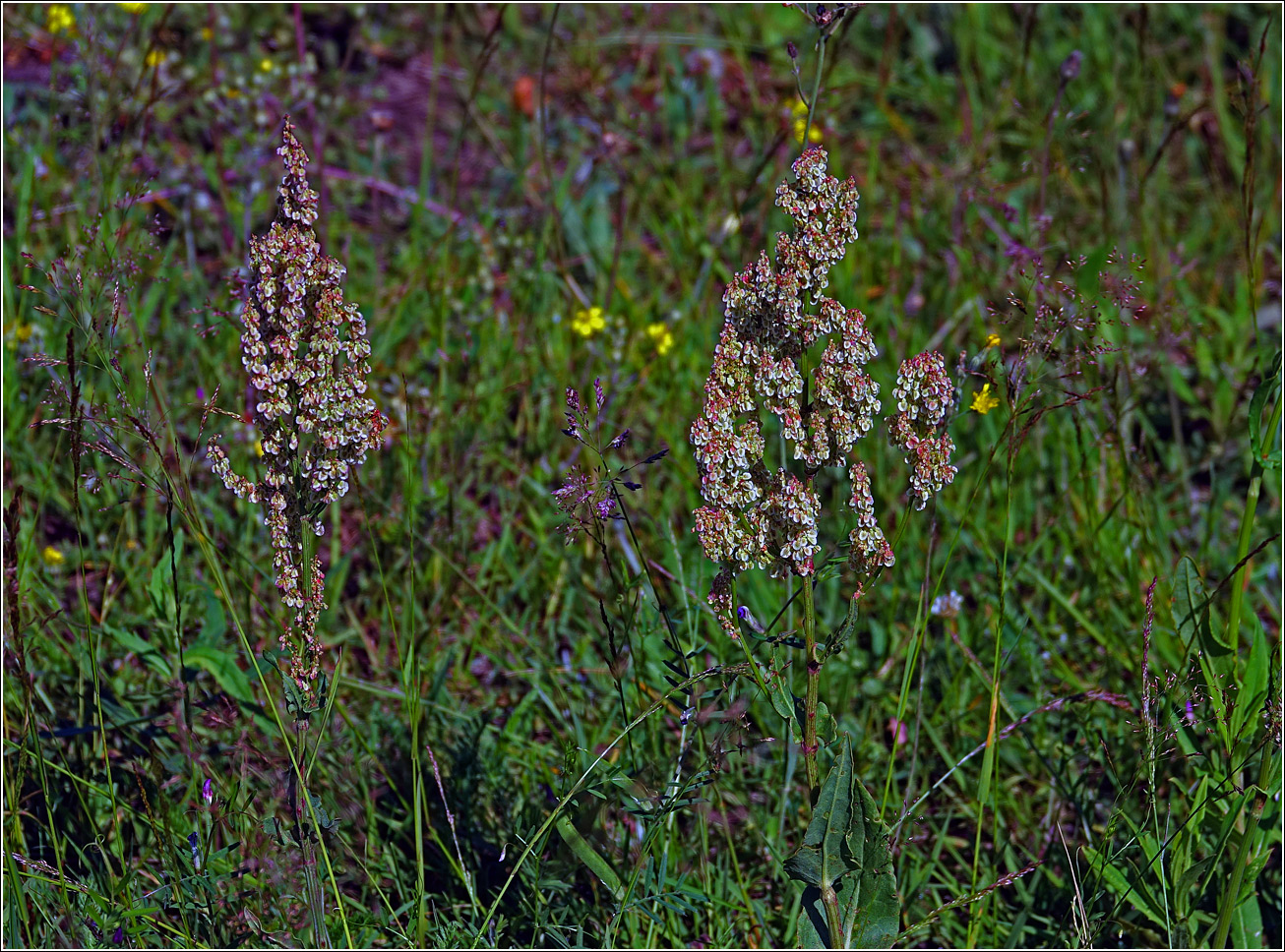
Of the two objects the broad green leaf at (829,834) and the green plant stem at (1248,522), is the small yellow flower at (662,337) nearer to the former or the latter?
the green plant stem at (1248,522)

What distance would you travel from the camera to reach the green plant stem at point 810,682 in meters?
1.71

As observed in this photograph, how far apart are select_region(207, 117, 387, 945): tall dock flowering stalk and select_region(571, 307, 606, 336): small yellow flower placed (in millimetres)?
1584

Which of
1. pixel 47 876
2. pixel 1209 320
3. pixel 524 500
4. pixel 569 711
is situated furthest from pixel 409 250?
pixel 1209 320

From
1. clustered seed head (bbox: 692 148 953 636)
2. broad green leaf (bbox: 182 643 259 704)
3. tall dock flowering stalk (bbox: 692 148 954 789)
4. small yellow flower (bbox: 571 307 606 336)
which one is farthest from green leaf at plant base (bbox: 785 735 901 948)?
small yellow flower (bbox: 571 307 606 336)

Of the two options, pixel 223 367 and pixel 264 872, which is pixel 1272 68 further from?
pixel 264 872

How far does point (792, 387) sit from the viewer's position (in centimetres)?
163

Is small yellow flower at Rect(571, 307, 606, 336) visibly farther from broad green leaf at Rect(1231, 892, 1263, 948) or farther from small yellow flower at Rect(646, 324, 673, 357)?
broad green leaf at Rect(1231, 892, 1263, 948)

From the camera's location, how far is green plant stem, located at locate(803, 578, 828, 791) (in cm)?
171

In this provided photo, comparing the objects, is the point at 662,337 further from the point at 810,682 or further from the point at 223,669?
the point at 810,682

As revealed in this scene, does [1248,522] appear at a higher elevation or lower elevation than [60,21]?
lower

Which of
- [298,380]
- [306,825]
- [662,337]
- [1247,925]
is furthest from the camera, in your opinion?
[662,337]

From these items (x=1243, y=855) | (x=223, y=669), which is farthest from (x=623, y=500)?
(x=1243, y=855)

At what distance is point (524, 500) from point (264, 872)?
1289 millimetres

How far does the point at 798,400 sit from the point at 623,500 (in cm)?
137
